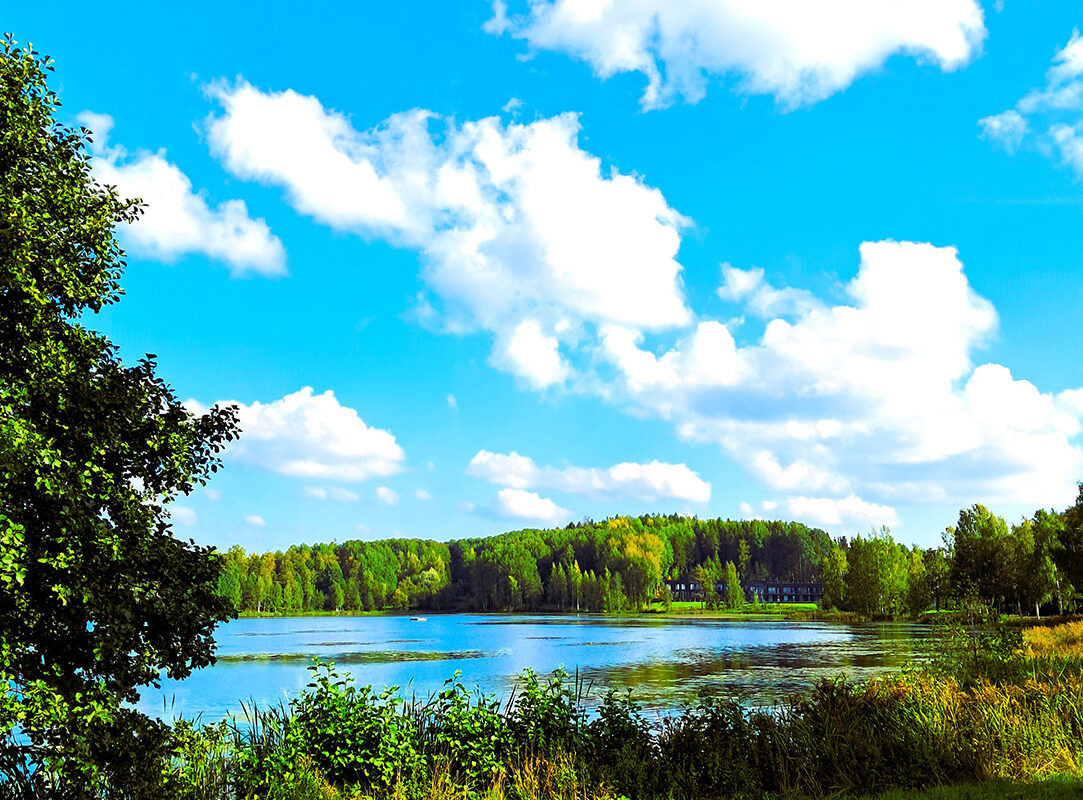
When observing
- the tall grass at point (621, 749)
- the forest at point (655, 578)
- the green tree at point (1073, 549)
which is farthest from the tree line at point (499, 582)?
the tall grass at point (621, 749)

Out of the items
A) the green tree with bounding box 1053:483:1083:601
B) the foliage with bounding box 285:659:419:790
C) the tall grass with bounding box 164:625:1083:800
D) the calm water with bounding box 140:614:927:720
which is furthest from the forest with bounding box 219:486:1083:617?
the foliage with bounding box 285:659:419:790

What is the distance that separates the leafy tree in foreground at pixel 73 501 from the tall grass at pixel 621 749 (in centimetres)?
127

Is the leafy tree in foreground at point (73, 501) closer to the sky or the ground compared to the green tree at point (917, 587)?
closer to the sky

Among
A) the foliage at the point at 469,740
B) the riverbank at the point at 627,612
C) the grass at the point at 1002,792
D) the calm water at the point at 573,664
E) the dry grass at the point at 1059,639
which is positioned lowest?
the riverbank at the point at 627,612

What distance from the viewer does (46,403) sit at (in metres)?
9.26

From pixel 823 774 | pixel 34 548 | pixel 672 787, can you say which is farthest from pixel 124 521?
pixel 823 774

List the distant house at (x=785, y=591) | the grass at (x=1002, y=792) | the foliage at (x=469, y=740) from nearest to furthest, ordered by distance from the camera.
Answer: the grass at (x=1002, y=792) → the foliage at (x=469, y=740) → the distant house at (x=785, y=591)

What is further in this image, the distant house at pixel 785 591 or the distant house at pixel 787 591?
the distant house at pixel 787 591

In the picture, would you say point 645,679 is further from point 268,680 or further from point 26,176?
point 26,176

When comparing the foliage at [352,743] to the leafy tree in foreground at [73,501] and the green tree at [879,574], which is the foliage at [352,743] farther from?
the green tree at [879,574]

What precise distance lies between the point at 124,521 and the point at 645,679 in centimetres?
2687

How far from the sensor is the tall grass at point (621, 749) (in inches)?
418

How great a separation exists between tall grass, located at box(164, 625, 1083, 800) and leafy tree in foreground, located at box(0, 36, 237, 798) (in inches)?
50.1

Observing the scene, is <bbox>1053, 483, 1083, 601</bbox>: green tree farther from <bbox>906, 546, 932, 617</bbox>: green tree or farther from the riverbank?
the riverbank
